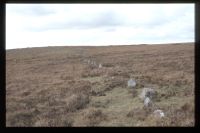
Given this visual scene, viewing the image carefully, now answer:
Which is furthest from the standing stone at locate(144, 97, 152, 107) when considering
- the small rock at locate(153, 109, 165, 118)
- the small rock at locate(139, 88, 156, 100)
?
the small rock at locate(153, 109, 165, 118)

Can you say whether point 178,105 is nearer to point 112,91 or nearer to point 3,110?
point 112,91

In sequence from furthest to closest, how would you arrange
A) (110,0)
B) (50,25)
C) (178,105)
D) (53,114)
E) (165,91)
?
(50,25) → (165,91) → (53,114) → (178,105) → (110,0)

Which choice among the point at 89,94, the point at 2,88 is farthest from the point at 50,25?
the point at 2,88

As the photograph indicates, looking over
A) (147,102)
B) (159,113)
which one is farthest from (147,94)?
(159,113)

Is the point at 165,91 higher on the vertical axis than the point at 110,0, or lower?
lower

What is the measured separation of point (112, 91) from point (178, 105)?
3017 mm

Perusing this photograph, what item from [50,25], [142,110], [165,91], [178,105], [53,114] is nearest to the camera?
[142,110]

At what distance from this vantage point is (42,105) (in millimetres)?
12336

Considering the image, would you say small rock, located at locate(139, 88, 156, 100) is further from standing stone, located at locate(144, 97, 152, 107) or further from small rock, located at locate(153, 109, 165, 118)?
→ small rock, located at locate(153, 109, 165, 118)

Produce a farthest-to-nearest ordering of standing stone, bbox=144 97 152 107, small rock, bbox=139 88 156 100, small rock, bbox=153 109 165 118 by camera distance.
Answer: small rock, bbox=139 88 156 100 < standing stone, bbox=144 97 152 107 < small rock, bbox=153 109 165 118

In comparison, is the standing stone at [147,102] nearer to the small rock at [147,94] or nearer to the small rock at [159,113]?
the small rock at [147,94]

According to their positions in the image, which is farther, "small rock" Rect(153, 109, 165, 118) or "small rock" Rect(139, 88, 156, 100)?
"small rock" Rect(139, 88, 156, 100)

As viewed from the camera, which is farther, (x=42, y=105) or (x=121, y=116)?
(x=42, y=105)
